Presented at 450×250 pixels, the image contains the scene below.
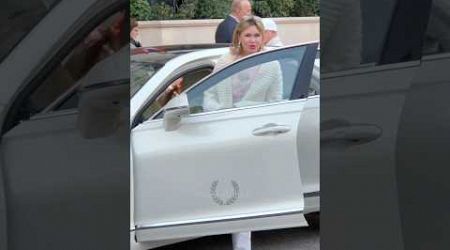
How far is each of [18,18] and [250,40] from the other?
2281 mm

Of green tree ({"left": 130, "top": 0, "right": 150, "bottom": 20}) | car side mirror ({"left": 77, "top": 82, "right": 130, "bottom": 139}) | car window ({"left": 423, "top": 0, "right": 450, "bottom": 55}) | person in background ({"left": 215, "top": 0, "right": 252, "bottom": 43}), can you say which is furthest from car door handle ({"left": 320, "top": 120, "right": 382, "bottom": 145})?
green tree ({"left": 130, "top": 0, "right": 150, "bottom": 20})

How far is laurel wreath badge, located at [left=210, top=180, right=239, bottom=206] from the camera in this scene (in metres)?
3.77

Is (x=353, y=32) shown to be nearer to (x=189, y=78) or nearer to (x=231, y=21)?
(x=189, y=78)

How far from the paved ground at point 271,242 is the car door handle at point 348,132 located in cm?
236

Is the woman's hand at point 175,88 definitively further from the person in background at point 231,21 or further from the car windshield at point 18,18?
the car windshield at point 18,18

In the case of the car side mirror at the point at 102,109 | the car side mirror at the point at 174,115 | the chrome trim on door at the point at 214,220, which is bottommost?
the chrome trim on door at the point at 214,220

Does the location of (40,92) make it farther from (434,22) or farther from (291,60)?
(291,60)

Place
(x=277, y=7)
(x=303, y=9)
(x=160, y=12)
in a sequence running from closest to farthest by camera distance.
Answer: (x=160, y=12)
(x=277, y=7)
(x=303, y=9)

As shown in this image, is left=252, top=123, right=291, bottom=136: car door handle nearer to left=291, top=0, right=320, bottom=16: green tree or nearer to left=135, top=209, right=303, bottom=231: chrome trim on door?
left=135, top=209, right=303, bottom=231: chrome trim on door

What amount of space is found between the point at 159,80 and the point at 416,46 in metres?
2.04

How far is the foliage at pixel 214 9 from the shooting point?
32.7ft

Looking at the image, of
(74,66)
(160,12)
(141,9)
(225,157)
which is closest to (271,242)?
(225,157)

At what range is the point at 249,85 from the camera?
13.2ft

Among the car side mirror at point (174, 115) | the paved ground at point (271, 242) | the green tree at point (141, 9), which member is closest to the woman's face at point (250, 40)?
the car side mirror at point (174, 115)
